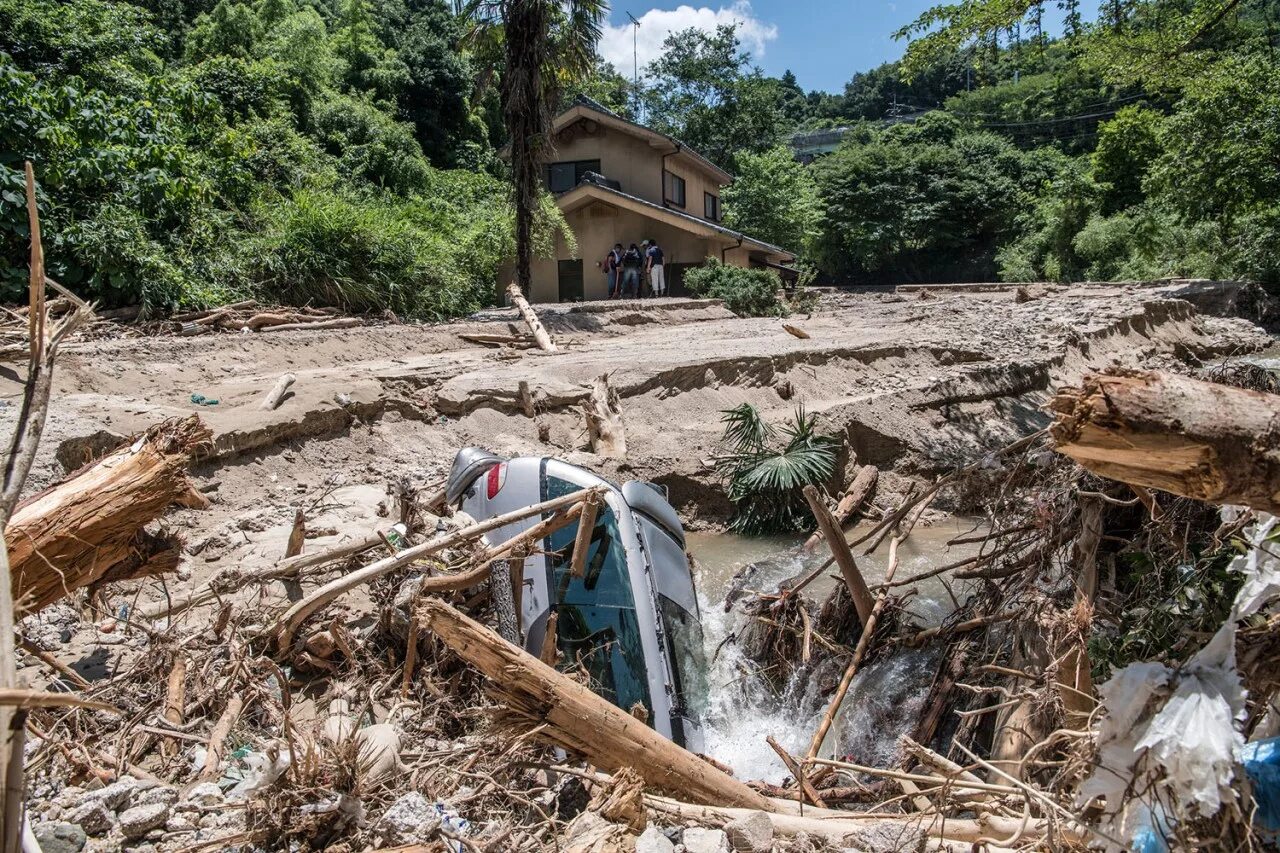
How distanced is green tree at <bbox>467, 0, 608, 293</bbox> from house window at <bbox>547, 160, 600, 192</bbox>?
354 inches

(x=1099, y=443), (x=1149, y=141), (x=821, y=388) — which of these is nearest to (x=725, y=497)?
(x=821, y=388)

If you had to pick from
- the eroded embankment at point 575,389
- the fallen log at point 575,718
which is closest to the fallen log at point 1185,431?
the fallen log at point 575,718

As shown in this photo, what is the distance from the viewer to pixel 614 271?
2386 cm

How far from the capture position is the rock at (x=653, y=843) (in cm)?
276

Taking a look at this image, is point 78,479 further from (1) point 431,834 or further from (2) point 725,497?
(2) point 725,497

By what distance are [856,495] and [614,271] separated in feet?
50.1

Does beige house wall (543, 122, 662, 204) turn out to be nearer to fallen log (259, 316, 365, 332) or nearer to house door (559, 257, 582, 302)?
house door (559, 257, 582, 302)

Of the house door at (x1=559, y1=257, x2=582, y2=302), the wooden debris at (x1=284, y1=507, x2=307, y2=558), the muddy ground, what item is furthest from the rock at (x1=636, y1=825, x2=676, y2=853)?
the house door at (x1=559, y1=257, x2=582, y2=302)

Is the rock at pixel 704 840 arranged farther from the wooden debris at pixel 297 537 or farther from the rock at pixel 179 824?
the wooden debris at pixel 297 537

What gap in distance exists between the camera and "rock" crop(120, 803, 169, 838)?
2861 mm

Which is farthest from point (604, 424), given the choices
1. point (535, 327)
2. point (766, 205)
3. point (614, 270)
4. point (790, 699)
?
point (766, 205)

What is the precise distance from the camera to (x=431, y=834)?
285 centimetres

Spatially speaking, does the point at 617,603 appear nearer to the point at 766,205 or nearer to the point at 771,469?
the point at 771,469

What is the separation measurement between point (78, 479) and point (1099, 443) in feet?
11.8
